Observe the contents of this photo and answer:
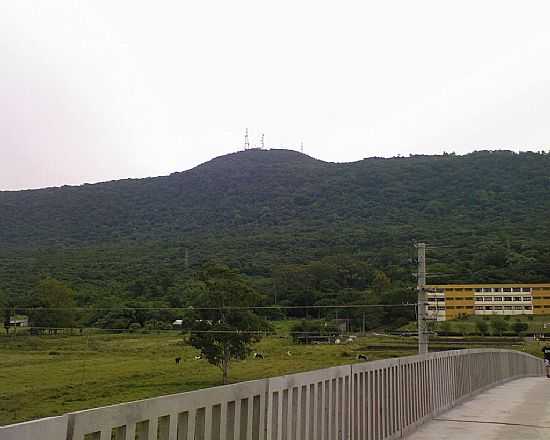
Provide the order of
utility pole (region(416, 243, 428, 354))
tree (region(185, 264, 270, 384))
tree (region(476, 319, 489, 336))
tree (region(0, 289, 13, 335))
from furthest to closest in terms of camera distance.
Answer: tree (region(0, 289, 13, 335)) < tree (region(476, 319, 489, 336)) < tree (region(185, 264, 270, 384)) < utility pole (region(416, 243, 428, 354))

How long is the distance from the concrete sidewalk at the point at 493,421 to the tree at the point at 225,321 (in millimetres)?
30560

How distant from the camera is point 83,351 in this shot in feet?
159

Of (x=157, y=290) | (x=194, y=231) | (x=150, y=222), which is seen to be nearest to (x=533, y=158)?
(x=194, y=231)

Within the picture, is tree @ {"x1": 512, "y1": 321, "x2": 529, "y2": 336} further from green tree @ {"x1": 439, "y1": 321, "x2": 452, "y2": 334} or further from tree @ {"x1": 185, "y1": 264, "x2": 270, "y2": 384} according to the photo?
tree @ {"x1": 185, "y1": 264, "x2": 270, "y2": 384}

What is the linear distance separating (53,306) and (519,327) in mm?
36726

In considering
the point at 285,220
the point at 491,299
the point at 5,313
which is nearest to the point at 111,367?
the point at 5,313

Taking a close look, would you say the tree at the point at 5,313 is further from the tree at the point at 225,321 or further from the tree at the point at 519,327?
the tree at the point at 519,327

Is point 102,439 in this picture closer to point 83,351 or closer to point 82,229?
point 83,351

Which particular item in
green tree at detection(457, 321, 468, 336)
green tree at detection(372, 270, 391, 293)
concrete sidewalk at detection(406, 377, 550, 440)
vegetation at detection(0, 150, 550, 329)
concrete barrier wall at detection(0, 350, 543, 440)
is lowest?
green tree at detection(457, 321, 468, 336)

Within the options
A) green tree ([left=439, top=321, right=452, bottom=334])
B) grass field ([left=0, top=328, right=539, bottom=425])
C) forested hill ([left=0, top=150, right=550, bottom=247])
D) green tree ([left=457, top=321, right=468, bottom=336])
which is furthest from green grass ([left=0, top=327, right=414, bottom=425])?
forested hill ([left=0, top=150, right=550, bottom=247])

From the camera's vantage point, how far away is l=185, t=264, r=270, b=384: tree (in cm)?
3903

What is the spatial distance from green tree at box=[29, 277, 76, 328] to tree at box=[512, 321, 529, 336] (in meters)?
35.7

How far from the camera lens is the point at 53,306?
176ft

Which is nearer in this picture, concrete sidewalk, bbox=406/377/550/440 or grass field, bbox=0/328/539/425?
concrete sidewalk, bbox=406/377/550/440
